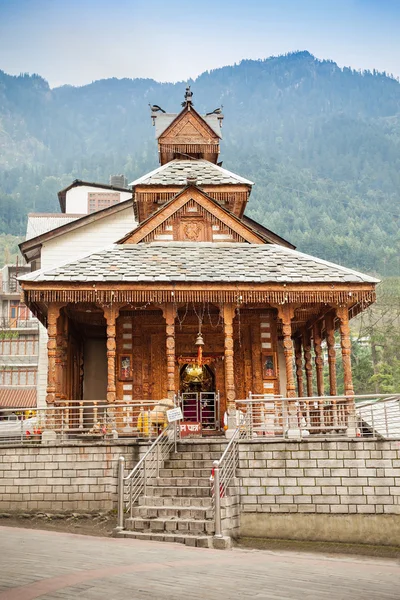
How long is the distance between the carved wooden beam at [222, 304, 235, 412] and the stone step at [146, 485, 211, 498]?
3860 mm

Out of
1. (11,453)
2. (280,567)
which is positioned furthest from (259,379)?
(280,567)

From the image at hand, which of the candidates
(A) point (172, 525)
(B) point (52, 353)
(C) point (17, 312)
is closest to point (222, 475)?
(A) point (172, 525)

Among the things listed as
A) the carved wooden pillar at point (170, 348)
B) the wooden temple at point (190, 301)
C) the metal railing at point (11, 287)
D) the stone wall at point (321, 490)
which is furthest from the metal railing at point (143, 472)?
the metal railing at point (11, 287)

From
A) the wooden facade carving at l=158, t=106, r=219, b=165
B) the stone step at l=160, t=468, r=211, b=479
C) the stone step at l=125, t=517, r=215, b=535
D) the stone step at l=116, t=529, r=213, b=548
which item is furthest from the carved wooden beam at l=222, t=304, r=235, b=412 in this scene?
the wooden facade carving at l=158, t=106, r=219, b=165

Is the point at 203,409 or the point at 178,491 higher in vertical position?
the point at 203,409

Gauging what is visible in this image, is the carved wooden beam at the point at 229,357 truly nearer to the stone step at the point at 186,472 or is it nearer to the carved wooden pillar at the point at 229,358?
the carved wooden pillar at the point at 229,358

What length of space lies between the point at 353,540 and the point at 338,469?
148cm

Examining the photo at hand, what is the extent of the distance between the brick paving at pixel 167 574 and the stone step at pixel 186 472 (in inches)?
112

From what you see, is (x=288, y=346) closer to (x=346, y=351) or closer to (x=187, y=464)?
(x=346, y=351)

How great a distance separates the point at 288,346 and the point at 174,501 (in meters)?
6.36

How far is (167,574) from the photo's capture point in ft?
28.4

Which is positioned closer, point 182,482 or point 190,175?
point 182,482

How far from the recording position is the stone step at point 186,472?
14508 millimetres

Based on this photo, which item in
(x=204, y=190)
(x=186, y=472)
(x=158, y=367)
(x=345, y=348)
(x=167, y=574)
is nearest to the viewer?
(x=167, y=574)
